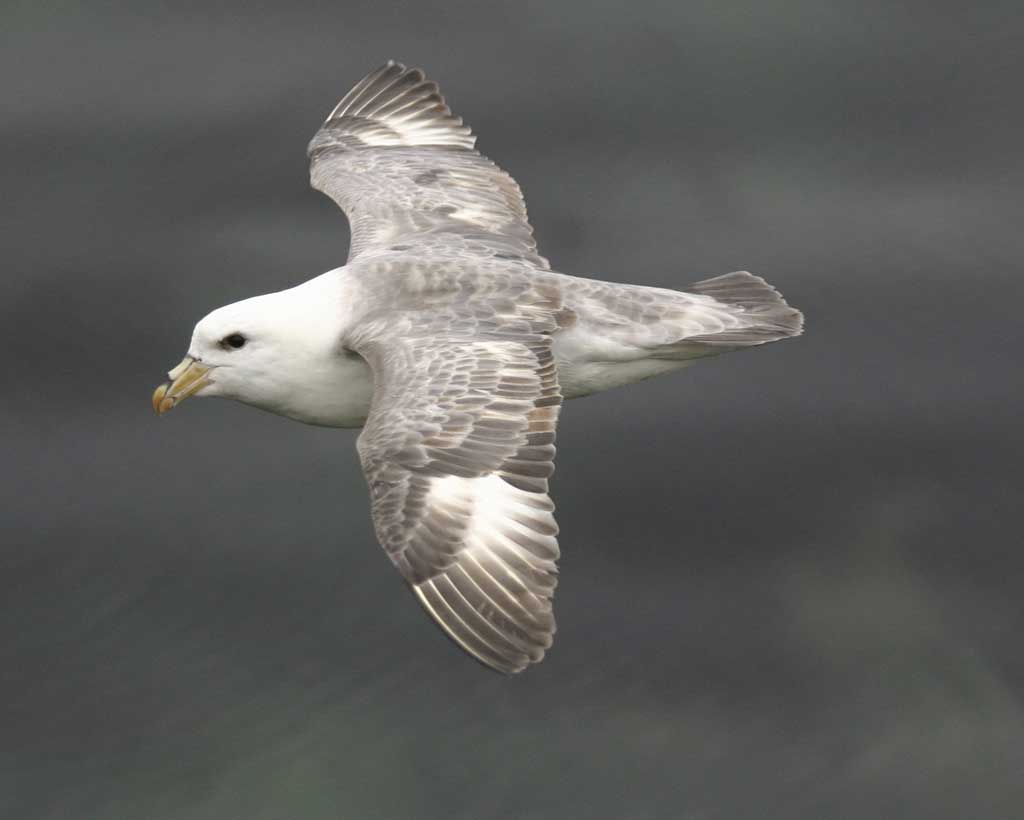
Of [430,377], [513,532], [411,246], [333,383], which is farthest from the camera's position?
[411,246]

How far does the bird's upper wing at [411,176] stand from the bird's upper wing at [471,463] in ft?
3.35

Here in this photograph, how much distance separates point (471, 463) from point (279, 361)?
124 cm

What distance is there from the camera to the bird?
26.8ft

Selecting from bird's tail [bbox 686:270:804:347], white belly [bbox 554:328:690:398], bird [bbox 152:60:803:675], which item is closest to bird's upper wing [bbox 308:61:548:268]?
bird [bbox 152:60:803:675]

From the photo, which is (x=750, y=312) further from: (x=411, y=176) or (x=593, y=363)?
(x=411, y=176)

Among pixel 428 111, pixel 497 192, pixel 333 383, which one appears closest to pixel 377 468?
pixel 333 383

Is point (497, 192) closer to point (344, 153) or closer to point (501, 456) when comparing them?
point (344, 153)

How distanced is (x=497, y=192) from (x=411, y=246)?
38.4 inches

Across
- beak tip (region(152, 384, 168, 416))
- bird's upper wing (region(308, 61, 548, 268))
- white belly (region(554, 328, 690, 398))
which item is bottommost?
beak tip (region(152, 384, 168, 416))

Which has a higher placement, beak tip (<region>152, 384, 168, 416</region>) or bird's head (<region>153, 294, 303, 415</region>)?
bird's head (<region>153, 294, 303, 415</region>)

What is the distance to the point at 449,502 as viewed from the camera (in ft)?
27.5

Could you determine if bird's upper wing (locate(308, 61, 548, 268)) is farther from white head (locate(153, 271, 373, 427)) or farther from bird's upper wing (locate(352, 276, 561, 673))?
bird's upper wing (locate(352, 276, 561, 673))

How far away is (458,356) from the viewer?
895cm

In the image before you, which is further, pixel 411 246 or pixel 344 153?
pixel 344 153
